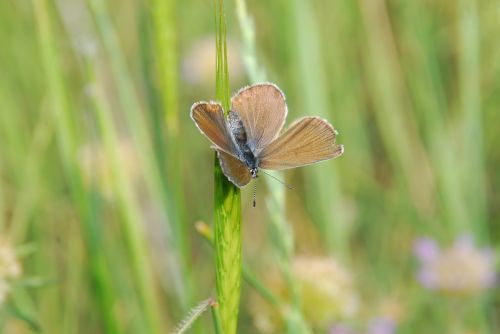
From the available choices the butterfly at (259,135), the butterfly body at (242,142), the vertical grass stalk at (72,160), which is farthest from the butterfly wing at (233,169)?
the vertical grass stalk at (72,160)

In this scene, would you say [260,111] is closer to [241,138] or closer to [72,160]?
[241,138]

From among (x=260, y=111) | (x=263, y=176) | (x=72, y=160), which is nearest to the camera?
(x=260, y=111)

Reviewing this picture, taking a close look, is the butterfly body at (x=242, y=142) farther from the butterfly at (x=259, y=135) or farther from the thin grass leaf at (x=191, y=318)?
the thin grass leaf at (x=191, y=318)

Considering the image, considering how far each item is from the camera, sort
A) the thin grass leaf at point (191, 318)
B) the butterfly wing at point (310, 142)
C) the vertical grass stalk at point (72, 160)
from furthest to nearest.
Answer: the vertical grass stalk at point (72, 160) < the butterfly wing at point (310, 142) < the thin grass leaf at point (191, 318)

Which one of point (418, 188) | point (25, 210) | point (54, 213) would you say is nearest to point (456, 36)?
point (418, 188)

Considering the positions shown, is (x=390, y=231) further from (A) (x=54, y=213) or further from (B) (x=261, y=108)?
(B) (x=261, y=108)

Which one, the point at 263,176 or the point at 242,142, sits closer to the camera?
the point at 242,142

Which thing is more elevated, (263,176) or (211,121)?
(211,121)

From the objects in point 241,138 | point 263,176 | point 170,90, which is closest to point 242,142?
point 241,138
